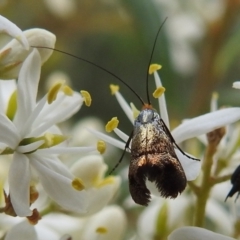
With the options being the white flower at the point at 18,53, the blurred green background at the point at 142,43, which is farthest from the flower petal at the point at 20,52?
the blurred green background at the point at 142,43

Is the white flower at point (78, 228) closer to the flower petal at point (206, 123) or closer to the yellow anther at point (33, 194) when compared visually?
the yellow anther at point (33, 194)

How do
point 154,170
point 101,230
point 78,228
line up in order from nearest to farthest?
point 154,170 < point 101,230 < point 78,228

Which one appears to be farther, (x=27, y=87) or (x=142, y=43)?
(x=142, y=43)

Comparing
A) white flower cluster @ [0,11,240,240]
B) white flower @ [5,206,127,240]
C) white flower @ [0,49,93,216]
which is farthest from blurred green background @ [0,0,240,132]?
white flower @ [0,49,93,216]

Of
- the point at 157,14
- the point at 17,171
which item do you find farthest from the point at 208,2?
the point at 17,171

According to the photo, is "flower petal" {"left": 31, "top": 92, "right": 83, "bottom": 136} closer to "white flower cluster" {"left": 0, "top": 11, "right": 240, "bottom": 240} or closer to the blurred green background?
"white flower cluster" {"left": 0, "top": 11, "right": 240, "bottom": 240}

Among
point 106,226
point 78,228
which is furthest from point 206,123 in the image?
point 78,228

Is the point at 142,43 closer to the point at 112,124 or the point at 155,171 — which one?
the point at 112,124
